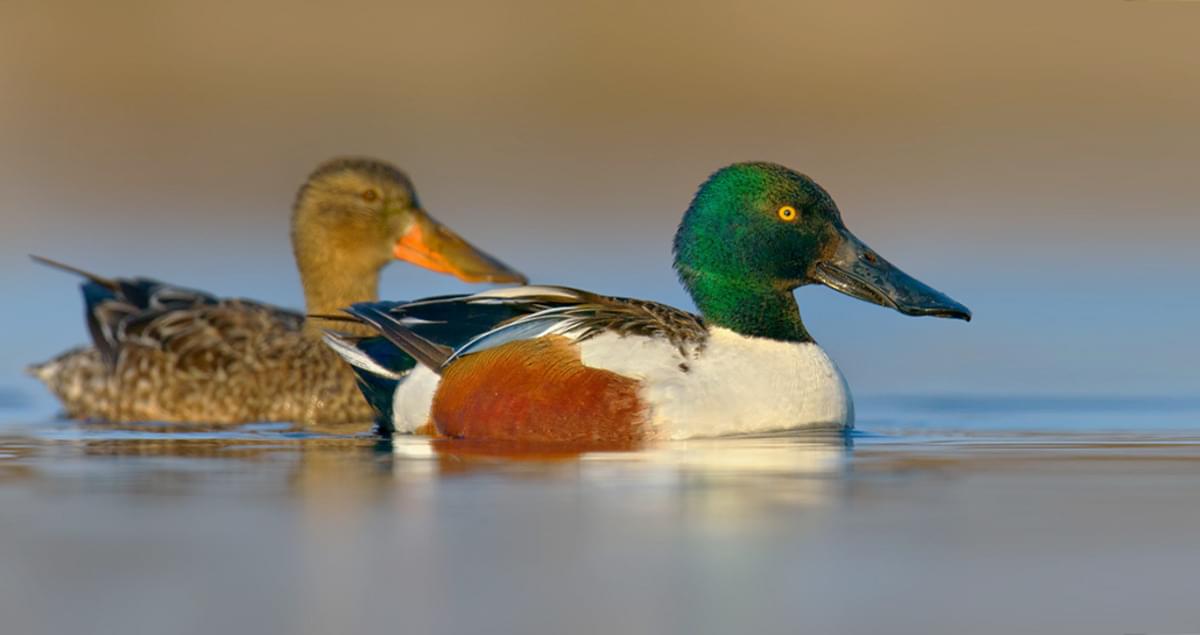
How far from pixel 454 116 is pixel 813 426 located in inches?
503

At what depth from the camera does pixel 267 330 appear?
10.1m

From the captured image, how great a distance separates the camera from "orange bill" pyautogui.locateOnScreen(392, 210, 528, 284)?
10305mm

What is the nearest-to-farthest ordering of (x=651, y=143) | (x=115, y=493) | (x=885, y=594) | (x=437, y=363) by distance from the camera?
(x=885, y=594) < (x=115, y=493) < (x=437, y=363) < (x=651, y=143)

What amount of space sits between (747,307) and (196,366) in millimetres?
2726

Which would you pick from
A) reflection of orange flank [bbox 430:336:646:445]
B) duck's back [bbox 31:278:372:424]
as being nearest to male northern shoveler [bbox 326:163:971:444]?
reflection of orange flank [bbox 430:336:646:445]

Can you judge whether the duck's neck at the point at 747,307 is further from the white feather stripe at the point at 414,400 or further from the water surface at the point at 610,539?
the white feather stripe at the point at 414,400

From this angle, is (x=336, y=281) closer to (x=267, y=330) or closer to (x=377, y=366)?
(x=267, y=330)

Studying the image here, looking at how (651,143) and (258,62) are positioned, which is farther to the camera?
(258,62)

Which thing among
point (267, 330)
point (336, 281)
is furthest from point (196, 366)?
point (336, 281)

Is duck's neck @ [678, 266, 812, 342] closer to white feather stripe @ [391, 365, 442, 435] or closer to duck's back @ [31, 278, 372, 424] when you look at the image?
white feather stripe @ [391, 365, 442, 435]

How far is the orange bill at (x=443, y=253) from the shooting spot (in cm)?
1030

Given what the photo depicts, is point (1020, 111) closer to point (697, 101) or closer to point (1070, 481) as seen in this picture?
point (697, 101)

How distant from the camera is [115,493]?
6672 millimetres

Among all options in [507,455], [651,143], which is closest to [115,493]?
[507,455]
